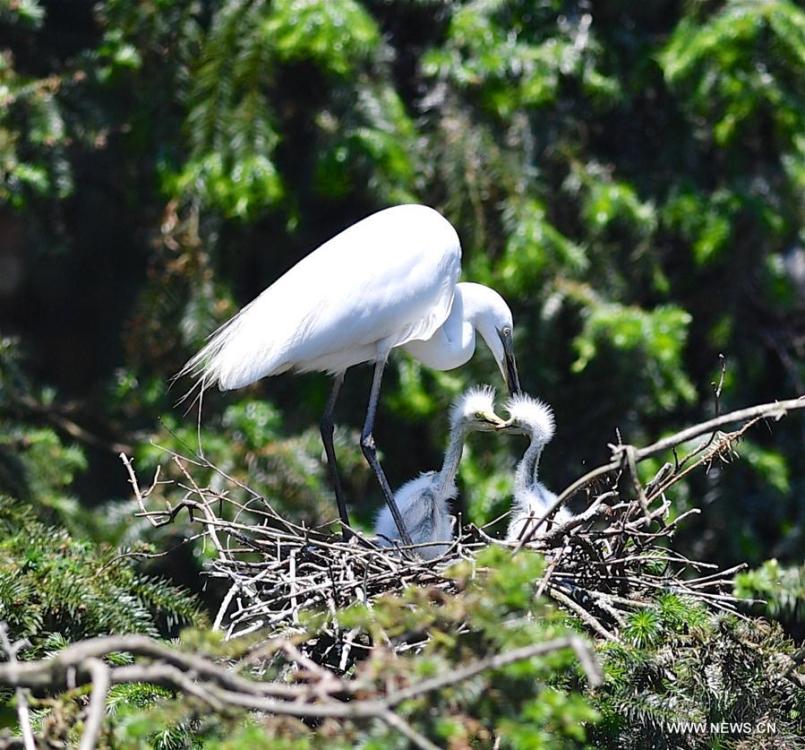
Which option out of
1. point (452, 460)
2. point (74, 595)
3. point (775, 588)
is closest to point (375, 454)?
point (452, 460)

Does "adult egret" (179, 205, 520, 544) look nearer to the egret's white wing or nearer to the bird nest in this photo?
the egret's white wing

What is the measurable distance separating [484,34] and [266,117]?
857 mm

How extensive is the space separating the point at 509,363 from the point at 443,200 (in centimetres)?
118

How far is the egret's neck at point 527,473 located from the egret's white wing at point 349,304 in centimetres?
44

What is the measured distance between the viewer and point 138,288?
5805 mm

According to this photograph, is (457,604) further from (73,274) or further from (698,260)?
(73,274)

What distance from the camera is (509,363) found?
13.4ft

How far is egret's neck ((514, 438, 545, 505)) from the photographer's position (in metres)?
3.58

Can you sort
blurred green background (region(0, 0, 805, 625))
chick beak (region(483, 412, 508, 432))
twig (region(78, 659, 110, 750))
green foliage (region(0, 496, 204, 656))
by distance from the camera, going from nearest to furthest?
twig (region(78, 659, 110, 750)) → green foliage (region(0, 496, 204, 656)) → chick beak (region(483, 412, 508, 432)) → blurred green background (region(0, 0, 805, 625))

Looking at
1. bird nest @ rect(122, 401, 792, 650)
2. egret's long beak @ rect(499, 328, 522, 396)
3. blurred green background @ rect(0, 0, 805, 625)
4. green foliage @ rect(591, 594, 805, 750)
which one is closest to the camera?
green foliage @ rect(591, 594, 805, 750)

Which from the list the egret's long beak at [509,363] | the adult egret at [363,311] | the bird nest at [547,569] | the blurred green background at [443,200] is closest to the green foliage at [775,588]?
the bird nest at [547,569]

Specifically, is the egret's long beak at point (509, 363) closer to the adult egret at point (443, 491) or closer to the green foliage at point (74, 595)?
the adult egret at point (443, 491)

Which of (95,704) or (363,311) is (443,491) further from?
(95,704)

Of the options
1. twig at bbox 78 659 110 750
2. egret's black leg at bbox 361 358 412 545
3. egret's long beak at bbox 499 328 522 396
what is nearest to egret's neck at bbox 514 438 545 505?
egret's black leg at bbox 361 358 412 545
